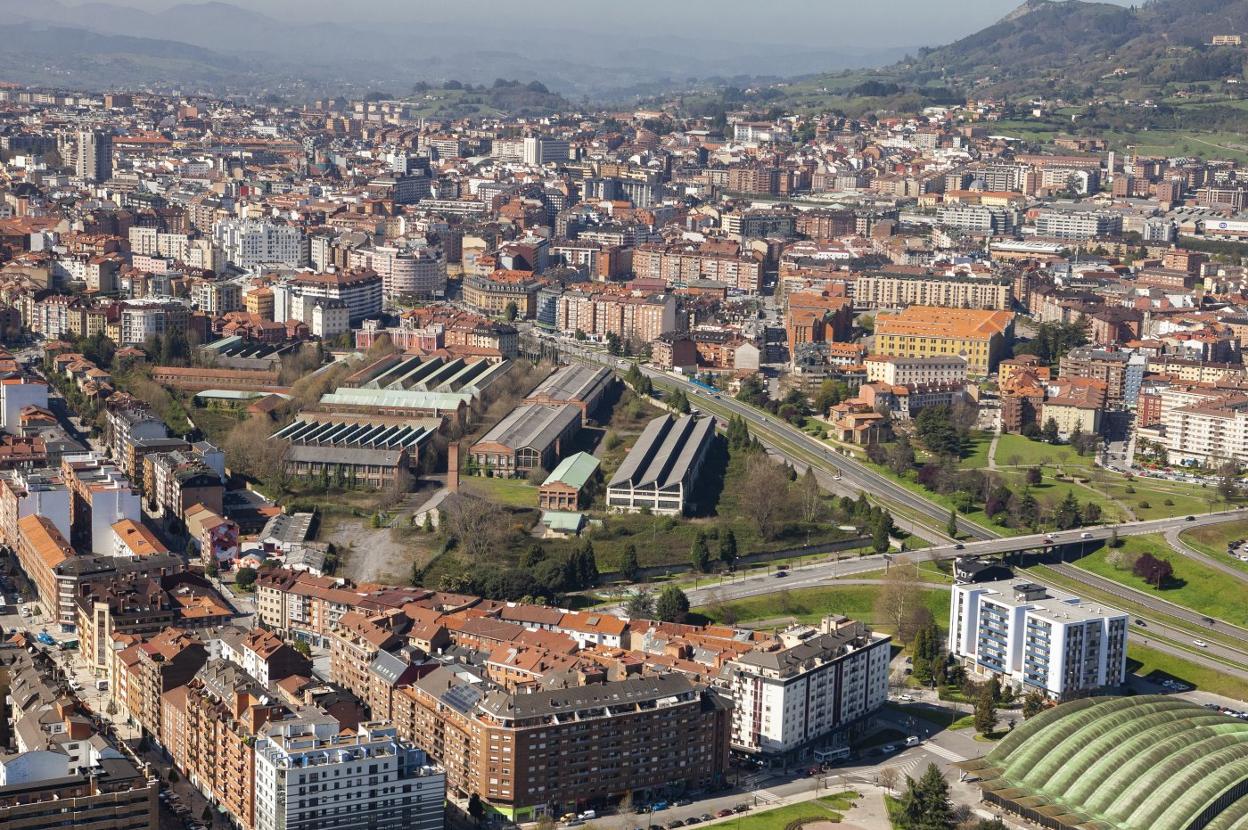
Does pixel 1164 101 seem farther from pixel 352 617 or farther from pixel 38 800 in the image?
pixel 38 800

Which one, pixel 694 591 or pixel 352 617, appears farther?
pixel 694 591

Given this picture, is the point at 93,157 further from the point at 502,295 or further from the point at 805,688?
the point at 805,688

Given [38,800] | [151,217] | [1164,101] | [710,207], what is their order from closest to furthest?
[38,800] < [151,217] < [710,207] < [1164,101]

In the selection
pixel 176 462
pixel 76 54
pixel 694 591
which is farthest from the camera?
pixel 76 54

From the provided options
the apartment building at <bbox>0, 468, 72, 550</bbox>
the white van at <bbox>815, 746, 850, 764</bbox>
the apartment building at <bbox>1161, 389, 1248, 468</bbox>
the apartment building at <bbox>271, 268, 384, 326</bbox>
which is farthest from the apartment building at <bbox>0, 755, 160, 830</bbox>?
the apartment building at <bbox>271, 268, 384, 326</bbox>

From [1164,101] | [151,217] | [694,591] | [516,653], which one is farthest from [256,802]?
[1164,101]
